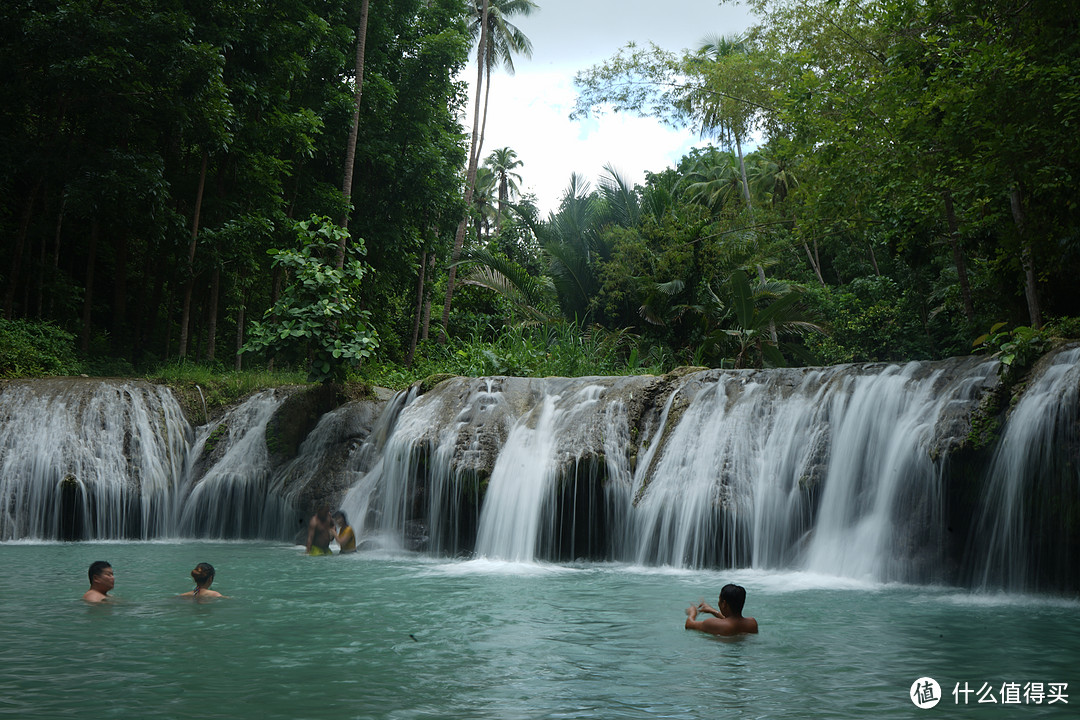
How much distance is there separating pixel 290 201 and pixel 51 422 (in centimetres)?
947

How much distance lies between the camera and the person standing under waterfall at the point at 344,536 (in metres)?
12.4

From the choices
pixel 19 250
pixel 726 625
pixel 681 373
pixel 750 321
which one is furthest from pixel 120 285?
pixel 726 625

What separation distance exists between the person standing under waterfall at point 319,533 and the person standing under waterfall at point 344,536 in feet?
1.07

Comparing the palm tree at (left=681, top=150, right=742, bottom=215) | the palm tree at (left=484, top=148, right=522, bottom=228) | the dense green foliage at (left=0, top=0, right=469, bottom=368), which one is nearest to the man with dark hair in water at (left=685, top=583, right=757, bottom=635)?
the dense green foliage at (left=0, top=0, right=469, bottom=368)

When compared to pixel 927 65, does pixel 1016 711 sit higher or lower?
lower

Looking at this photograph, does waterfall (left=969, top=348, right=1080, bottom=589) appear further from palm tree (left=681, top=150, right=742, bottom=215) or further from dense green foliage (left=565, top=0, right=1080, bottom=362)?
palm tree (left=681, top=150, right=742, bottom=215)

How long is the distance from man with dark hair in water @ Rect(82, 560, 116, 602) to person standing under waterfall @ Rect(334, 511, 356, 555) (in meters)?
4.94

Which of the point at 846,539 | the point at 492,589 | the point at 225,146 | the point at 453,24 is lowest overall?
the point at 492,589

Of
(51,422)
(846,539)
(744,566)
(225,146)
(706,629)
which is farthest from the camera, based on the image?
(225,146)

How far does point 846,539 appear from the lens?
9.56 metres

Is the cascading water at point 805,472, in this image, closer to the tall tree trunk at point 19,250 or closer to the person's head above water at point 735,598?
the person's head above water at point 735,598

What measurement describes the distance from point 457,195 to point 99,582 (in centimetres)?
1874

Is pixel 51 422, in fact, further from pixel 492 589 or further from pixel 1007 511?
pixel 1007 511

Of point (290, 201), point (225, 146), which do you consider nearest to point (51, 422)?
point (225, 146)
